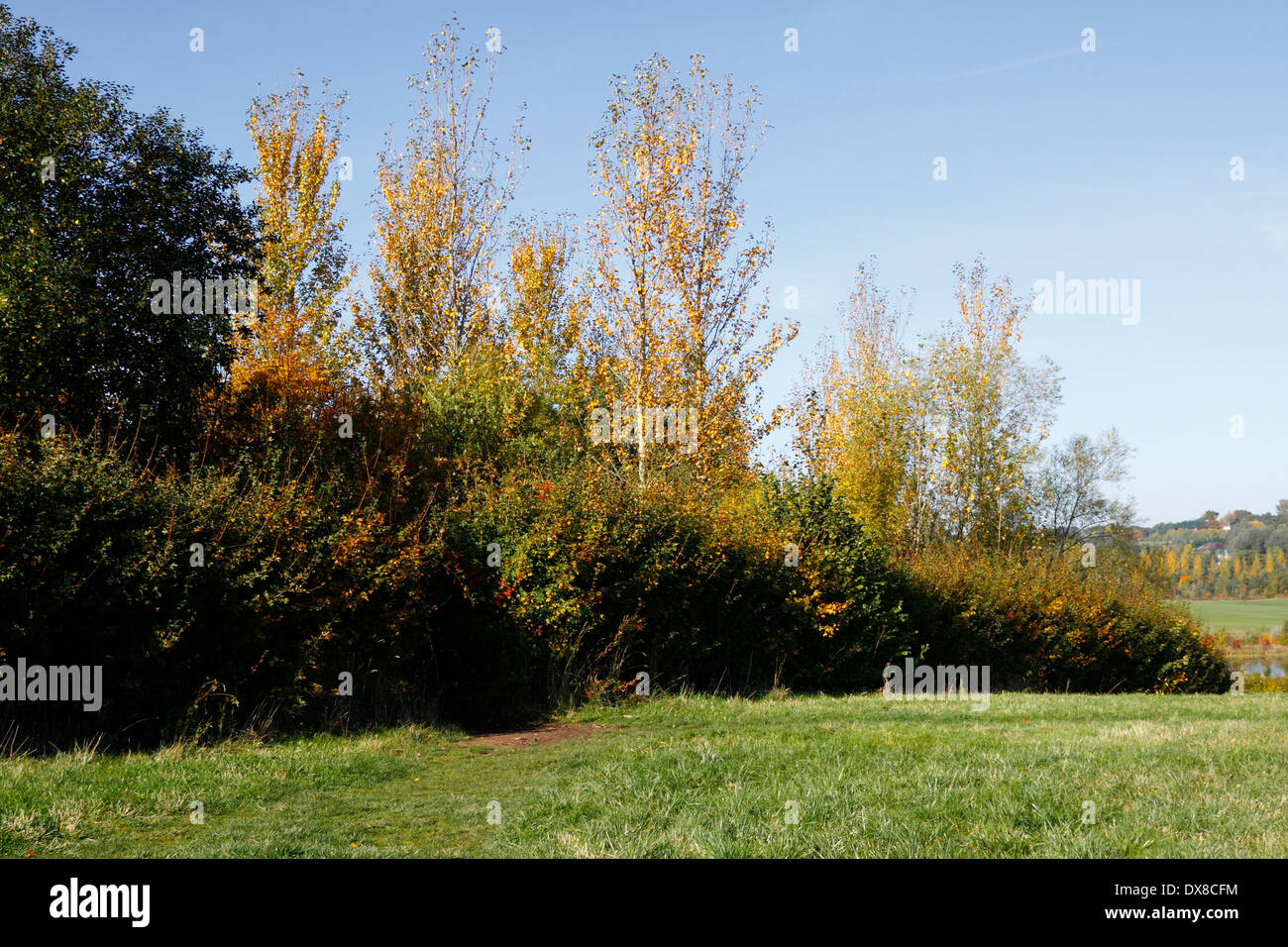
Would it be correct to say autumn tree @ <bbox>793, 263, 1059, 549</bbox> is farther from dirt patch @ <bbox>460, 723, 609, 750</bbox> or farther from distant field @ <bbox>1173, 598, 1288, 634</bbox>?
distant field @ <bbox>1173, 598, 1288, 634</bbox>

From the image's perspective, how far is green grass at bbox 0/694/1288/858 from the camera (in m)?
5.24

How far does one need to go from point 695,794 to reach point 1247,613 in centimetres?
8757

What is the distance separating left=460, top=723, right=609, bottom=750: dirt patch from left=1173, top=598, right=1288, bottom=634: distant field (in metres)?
67.0

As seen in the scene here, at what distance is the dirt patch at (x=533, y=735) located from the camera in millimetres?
10836

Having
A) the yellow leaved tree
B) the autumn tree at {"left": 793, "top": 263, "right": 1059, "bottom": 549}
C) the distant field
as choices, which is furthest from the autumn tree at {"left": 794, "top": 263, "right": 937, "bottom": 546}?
the distant field

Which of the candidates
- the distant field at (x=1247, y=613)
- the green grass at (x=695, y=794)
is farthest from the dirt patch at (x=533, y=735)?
the distant field at (x=1247, y=613)

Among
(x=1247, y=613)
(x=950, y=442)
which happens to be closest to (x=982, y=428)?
(x=950, y=442)

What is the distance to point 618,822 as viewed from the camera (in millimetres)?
5820

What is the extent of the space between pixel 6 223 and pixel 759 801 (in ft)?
42.2

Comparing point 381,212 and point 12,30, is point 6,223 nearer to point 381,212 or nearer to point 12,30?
point 12,30

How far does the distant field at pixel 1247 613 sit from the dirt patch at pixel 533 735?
67.0 meters

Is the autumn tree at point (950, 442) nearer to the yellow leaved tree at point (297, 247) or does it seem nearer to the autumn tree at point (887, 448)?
the autumn tree at point (887, 448)

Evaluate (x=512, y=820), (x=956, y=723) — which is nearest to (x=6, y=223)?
(x=512, y=820)

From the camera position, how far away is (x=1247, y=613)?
77.7 m
